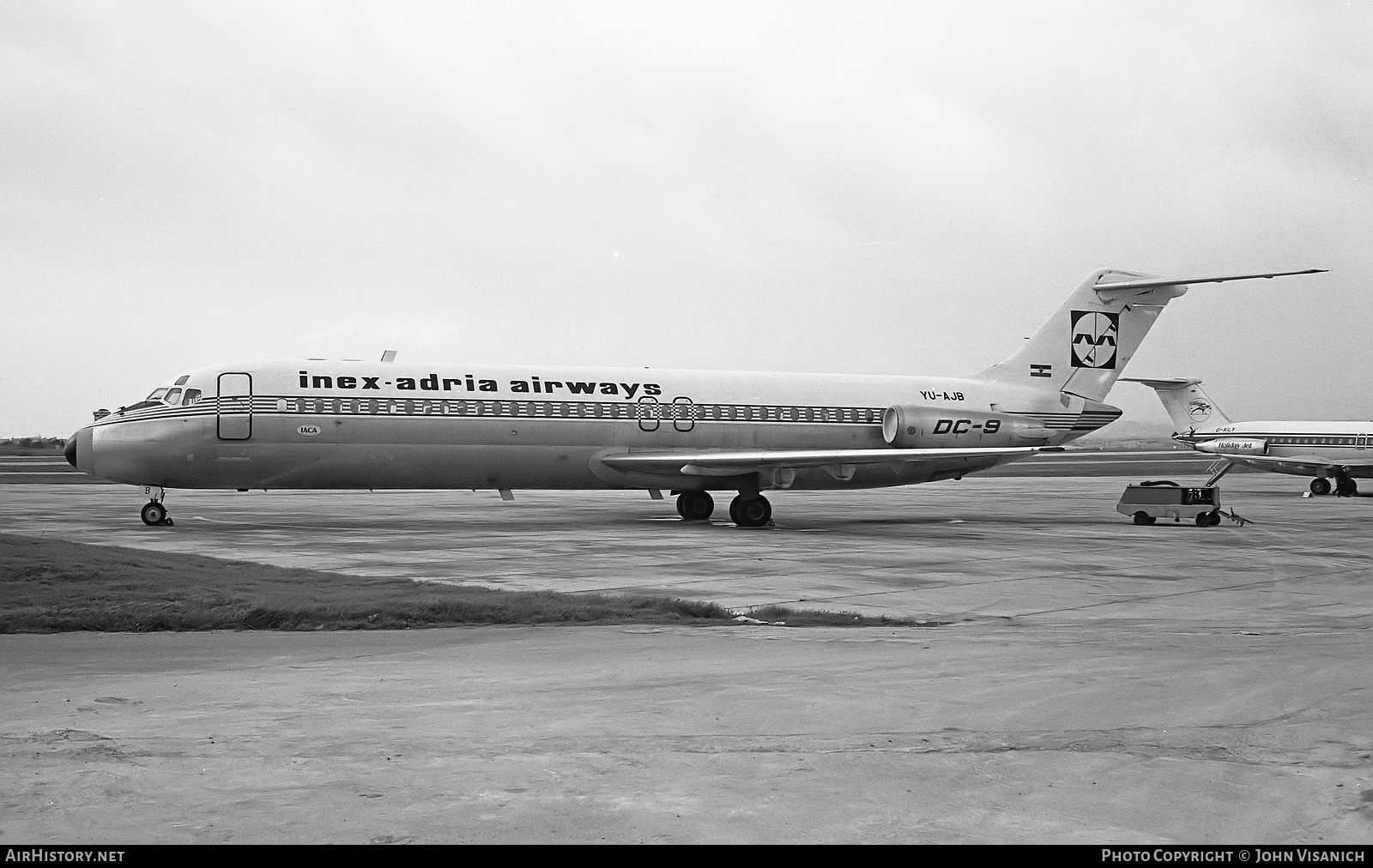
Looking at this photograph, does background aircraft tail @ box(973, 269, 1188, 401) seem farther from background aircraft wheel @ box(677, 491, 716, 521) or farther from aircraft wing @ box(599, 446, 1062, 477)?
background aircraft wheel @ box(677, 491, 716, 521)

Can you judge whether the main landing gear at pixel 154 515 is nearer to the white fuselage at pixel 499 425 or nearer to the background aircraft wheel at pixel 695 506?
the white fuselage at pixel 499 425

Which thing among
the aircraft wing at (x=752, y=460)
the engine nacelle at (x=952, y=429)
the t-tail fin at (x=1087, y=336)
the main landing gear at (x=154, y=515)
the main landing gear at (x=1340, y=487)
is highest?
the t-tail fin at (x=1087, y=336)

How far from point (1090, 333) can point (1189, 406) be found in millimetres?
24256

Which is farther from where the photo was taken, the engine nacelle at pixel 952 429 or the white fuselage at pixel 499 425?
the engine nacelle at pixel 952 429

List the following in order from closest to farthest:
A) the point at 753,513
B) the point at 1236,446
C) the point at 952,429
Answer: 1. the point at 753,513
2. the point at 952,429
3. the point at 1236,446

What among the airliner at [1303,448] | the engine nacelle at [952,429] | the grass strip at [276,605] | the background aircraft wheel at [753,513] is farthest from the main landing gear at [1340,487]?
the grass strip at [276,605]

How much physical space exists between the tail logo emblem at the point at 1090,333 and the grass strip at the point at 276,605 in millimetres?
20600

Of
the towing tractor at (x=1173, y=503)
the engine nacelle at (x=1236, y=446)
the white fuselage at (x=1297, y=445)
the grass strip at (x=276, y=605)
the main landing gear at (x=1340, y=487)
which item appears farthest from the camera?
the engine nacelle at (x=1236, y=446)

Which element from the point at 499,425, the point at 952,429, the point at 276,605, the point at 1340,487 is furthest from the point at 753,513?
the point at 1340,487

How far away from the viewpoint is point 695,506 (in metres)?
28.1

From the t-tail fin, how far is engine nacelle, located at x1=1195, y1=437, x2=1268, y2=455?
18988 millimetres

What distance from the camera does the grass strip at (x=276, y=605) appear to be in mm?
10578

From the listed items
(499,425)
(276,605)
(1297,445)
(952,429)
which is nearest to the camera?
(276,605)

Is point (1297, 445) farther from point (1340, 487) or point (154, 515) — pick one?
point (154, 515)
